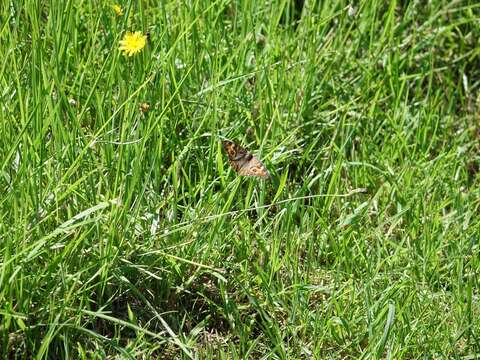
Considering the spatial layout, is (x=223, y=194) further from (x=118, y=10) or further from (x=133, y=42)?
(x=118, y=10)

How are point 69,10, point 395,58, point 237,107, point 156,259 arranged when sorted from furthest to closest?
point 395,58 < point 237,107 < point 69,10 < point 156,259

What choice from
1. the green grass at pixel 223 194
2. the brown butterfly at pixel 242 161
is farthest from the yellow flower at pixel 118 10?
the brown butterfly at pixel 242 161

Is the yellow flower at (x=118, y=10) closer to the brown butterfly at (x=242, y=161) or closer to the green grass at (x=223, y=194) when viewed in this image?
the green grass at (x=223, y=194)

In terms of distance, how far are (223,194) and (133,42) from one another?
1.74 ft

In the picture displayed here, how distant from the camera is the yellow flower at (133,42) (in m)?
2.95

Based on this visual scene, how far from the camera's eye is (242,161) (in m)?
3.07

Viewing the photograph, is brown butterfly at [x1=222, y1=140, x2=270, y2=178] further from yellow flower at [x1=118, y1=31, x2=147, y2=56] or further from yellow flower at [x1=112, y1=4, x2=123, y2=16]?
yellow flower at [x1=112, y1=4, x2=123, y2=16]

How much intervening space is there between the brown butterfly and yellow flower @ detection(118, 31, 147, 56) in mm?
387

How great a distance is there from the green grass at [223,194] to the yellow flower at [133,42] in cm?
8

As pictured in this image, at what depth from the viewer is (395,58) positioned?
3.89 m

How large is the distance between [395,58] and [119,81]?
1302 mm

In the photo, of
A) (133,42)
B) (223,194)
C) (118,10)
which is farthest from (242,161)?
(118,10)

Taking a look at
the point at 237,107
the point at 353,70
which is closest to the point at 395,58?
the point at 353,70

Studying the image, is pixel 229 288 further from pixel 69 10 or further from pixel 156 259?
pixel 69 10
